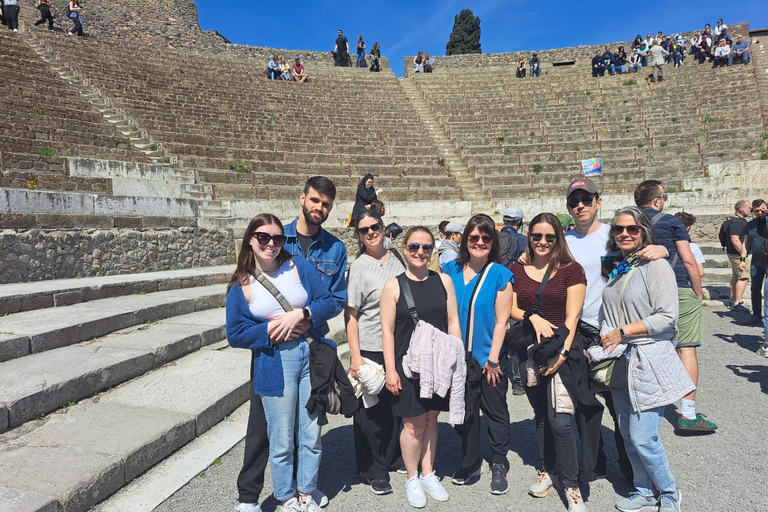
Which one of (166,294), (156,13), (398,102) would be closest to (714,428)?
(166,294)

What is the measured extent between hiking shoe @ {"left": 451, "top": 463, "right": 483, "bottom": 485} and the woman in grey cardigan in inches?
34.6

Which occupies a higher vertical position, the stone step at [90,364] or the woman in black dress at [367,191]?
the woman in black dress at [367,191]

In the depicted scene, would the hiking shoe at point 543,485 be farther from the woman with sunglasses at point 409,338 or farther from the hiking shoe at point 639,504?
the woman with sunglasses at point 409,338

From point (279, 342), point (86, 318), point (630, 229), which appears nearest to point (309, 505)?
point (279, 342)

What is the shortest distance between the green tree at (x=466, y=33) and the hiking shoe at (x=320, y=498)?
53873 millimetres

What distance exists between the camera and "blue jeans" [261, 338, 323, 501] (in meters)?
2.69

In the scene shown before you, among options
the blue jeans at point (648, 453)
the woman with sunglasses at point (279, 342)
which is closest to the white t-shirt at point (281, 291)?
the woman with sunglasses at point (279, 342)

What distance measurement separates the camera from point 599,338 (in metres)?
3.02

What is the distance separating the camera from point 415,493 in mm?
2908

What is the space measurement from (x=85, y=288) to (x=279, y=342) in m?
4.27

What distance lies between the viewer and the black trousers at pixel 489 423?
10.1ft

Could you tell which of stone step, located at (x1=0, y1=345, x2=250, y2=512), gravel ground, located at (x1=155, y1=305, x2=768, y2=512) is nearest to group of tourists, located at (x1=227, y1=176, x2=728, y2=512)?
gravel ground, located at (x1=155, y1=305, x2=768, y2=512)

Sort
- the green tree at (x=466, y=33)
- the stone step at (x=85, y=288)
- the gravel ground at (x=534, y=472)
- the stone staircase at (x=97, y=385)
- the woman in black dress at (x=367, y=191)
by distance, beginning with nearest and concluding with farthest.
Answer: the stone staircase at (x=97, y=385) → the gravel ground at (x=534, y=472) → the stone step at (x=85, y=288) → the woman in black dress at (x=367, y=191) → the green tree at (x=466, y=33)

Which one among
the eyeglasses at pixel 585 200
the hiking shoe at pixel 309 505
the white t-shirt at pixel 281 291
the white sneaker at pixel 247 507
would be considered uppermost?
the eyeglasses at pixel 585 200
